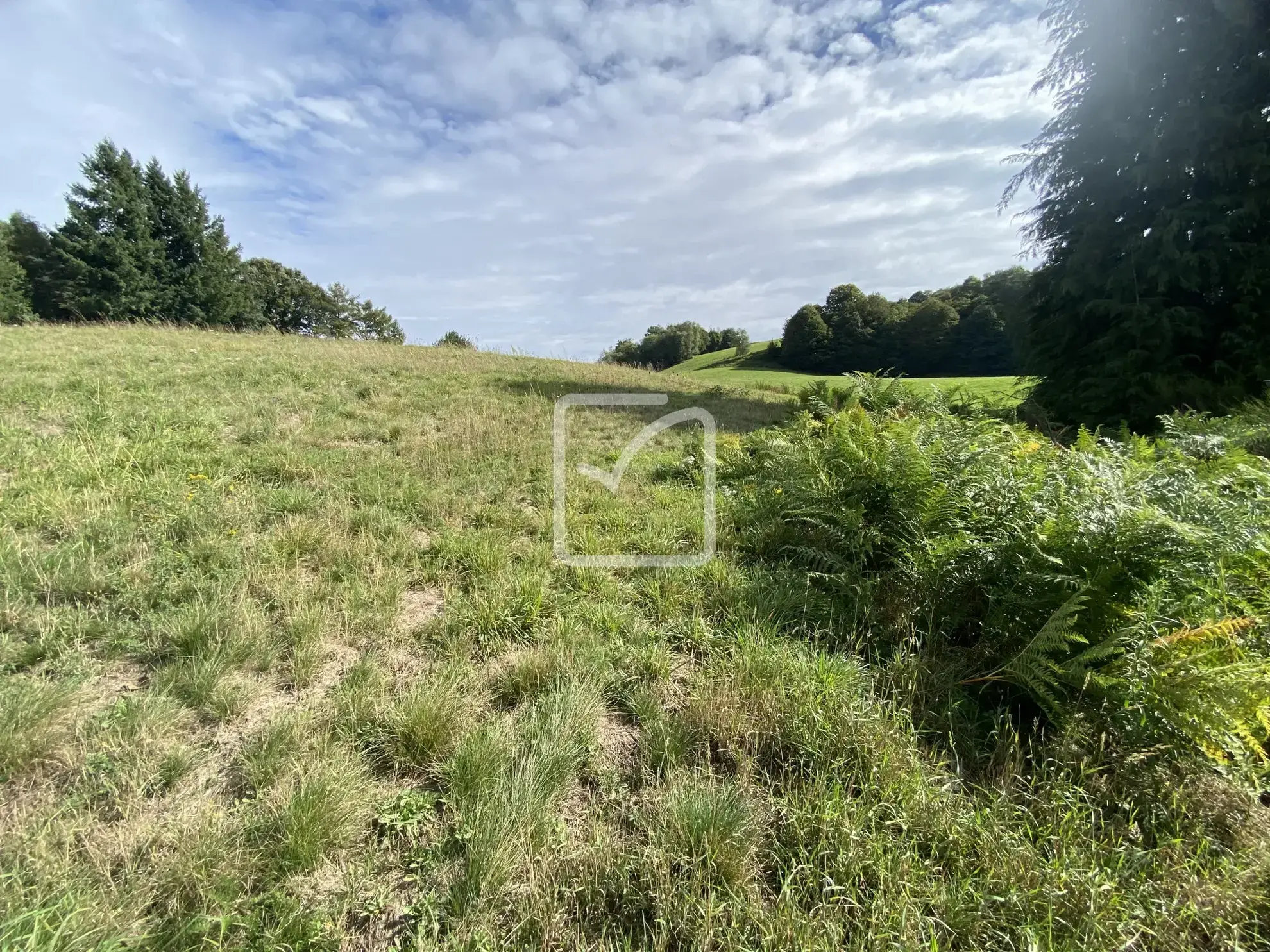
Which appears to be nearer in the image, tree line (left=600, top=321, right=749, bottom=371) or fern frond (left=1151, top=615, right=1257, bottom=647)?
fern frond (left=1151, top=615, right=1257, bottom=647)

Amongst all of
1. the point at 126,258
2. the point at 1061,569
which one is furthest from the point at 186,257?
the point at 1061,569

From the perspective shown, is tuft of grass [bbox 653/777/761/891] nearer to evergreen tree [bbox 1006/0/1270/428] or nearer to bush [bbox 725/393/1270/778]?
bush [bbox 725/393/1270/778]

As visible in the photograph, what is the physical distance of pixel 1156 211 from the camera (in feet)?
27.5

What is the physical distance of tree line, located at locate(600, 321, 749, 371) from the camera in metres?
55.6

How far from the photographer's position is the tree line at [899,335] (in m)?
38.5

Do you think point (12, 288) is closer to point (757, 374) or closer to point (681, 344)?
point (757, 374)

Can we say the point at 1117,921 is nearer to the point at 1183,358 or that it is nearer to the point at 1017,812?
the point at 1017,812

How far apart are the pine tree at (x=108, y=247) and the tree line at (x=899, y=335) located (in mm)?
45492

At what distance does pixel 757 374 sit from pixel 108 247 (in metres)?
37.8

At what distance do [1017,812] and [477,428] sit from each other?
5.86m

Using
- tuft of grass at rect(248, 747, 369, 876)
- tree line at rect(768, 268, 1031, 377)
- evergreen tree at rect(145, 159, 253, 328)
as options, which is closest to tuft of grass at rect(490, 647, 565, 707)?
tuft of grass at rect(248, 747, 369, 876)

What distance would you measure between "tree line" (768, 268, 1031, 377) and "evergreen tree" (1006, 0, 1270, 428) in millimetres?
26059

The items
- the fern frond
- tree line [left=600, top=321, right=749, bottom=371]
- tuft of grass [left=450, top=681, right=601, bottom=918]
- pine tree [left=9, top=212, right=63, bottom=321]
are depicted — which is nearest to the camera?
tuft of grass [left=450, top=681, right=601, bottom=918]

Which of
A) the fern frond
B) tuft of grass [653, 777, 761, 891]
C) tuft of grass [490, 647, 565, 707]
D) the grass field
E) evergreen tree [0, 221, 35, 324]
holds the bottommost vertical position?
tuft of grass [653, 777, 761, 891]
